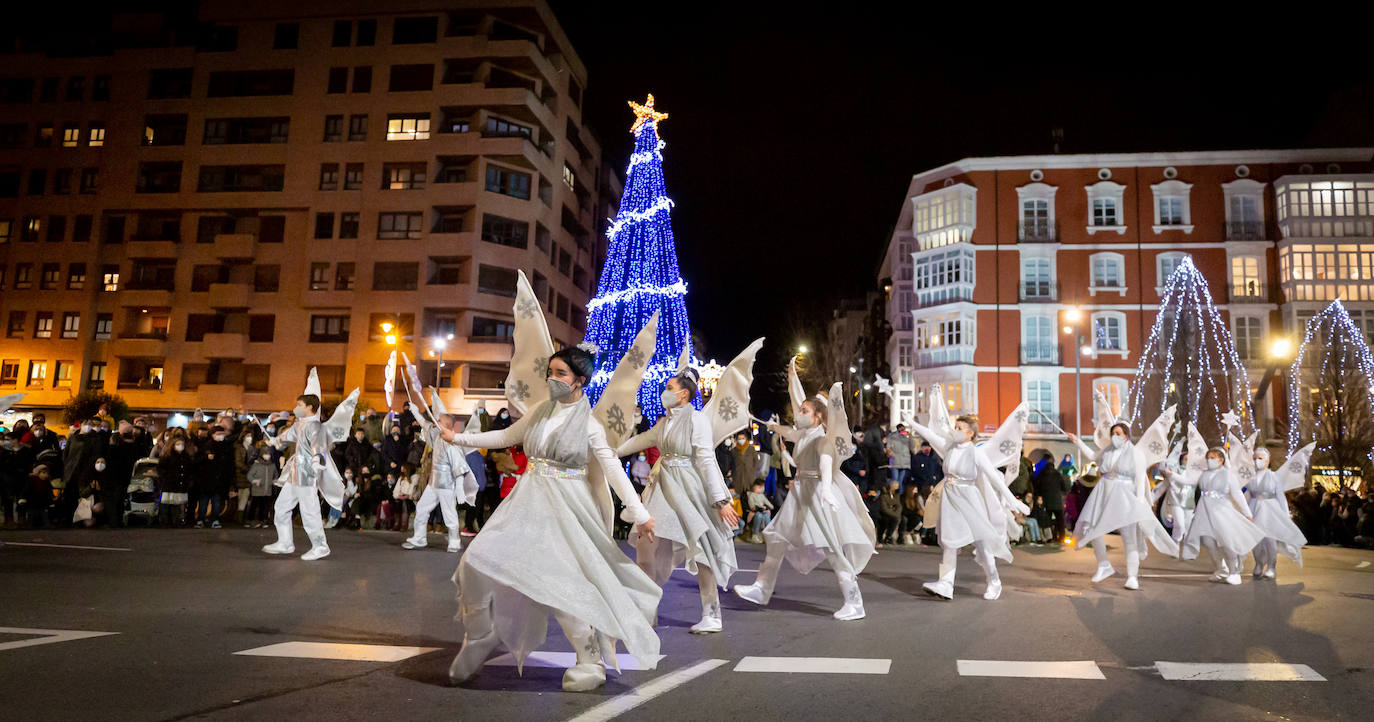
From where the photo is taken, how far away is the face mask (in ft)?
19.4

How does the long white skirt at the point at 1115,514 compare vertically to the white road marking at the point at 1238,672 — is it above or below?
above

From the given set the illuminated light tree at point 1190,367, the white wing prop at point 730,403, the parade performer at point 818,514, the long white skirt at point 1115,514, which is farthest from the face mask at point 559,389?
the illuminated light tree at point 1190,367

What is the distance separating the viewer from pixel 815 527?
901 cm

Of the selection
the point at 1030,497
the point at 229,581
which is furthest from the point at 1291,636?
the point at 1030,497

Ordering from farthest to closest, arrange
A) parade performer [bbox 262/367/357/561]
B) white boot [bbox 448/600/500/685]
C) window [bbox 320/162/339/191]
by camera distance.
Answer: window [bbox 320/162/339/191], parade performer [bbox 262/367/357/561], white boot [bbox 448/600/500/685]

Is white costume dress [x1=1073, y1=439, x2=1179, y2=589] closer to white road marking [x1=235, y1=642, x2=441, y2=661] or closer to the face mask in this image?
the face mask

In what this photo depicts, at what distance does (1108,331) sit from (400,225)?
121ft

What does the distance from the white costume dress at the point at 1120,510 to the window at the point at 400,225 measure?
141ft

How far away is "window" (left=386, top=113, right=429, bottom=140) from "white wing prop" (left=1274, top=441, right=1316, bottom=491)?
4459cm

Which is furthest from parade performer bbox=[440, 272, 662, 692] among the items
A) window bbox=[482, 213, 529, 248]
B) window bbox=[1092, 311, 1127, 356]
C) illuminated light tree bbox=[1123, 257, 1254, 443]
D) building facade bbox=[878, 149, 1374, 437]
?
window bbox=[1092, 311, 1127, 356]

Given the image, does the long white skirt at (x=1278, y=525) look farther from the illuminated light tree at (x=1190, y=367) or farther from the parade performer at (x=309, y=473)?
the illuminated light tree at (x=1190, y=367)

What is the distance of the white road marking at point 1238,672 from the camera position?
6.06m

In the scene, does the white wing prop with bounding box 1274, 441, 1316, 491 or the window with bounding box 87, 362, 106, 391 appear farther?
the window with bounding box 87, 362, 106, 391

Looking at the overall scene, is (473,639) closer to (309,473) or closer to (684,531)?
(684,531)
